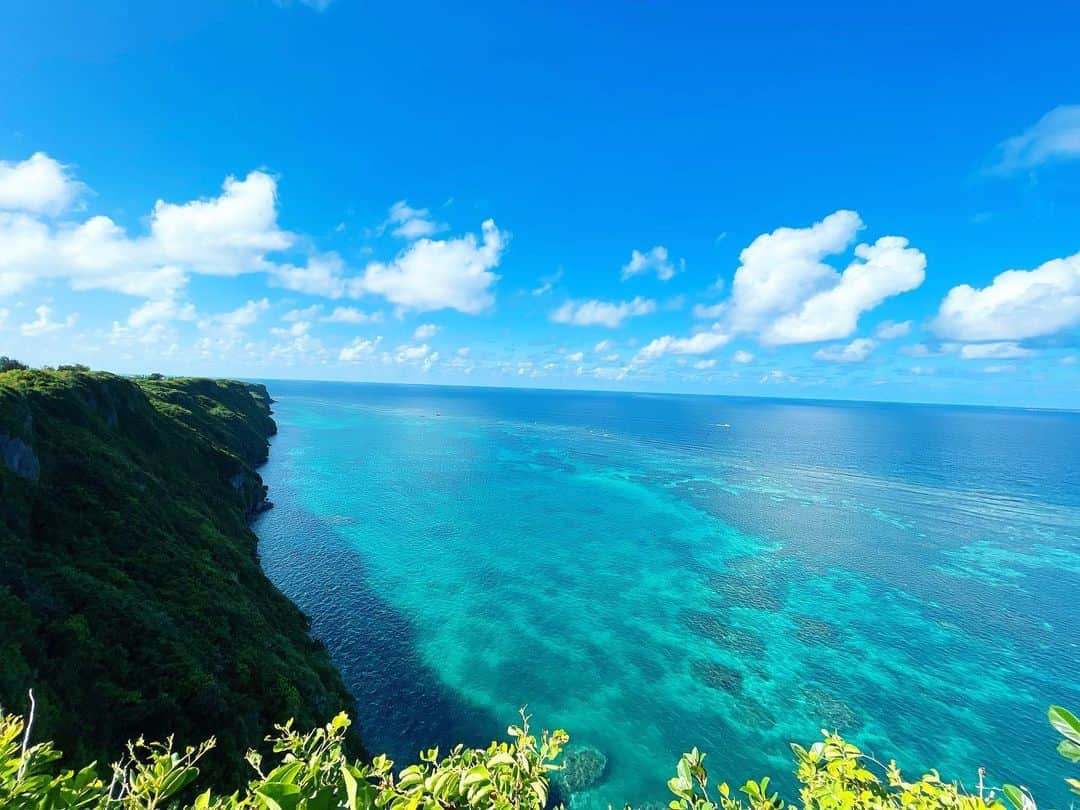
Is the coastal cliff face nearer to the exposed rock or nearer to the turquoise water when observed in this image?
the exposed rock

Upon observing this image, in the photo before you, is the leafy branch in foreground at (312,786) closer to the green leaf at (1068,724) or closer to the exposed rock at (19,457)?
the green leaf at (1068,724)

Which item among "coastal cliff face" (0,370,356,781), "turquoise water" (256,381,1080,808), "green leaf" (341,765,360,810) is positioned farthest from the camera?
"turquoise water" (256,381,1080,808)

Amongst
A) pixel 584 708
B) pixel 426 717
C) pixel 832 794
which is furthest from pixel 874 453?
pixel 832 794

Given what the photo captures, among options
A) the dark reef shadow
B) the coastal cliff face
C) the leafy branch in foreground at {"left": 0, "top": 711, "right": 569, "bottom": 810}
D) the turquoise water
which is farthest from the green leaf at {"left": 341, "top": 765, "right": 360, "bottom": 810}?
the dark reef shadow

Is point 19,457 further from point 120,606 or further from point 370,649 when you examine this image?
point 370,649

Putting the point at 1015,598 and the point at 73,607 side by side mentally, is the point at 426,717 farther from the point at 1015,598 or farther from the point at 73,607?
the point at 1015,598

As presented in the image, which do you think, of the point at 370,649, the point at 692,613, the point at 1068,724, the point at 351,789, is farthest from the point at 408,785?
the point at 692,613
